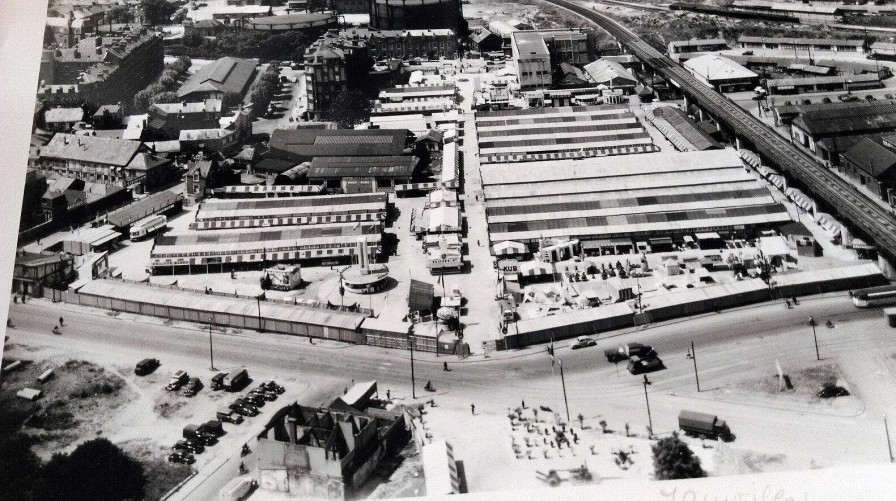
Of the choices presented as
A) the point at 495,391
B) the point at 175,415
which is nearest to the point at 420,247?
the point at 495,391

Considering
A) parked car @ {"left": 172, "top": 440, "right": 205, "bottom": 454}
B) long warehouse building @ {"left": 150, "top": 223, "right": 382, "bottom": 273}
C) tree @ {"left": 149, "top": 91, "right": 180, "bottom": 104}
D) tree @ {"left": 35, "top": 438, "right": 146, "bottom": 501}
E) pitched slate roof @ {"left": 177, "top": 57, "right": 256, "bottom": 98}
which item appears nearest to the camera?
tree @ {"left": 35, "top": 438, "right": 146, "bottom": 501}

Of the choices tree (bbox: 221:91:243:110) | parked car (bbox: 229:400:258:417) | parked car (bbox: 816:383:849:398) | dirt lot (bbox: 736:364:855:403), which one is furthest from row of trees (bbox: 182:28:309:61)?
parked car (bbox: 816:383:849:398)

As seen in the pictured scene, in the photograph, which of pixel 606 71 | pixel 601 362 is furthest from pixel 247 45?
pixel 601 362

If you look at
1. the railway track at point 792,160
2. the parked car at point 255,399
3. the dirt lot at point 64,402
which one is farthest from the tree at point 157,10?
the parked car at point 255,399

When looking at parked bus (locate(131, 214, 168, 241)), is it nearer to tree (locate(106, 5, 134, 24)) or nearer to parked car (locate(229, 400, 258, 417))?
parked car (locate(229, 400, 258, 417))

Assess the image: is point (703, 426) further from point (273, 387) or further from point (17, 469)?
point (17, 469)

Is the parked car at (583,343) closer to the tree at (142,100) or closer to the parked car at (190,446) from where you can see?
the parked car at (190,446)

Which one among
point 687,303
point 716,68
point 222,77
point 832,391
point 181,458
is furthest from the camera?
point 716,68
